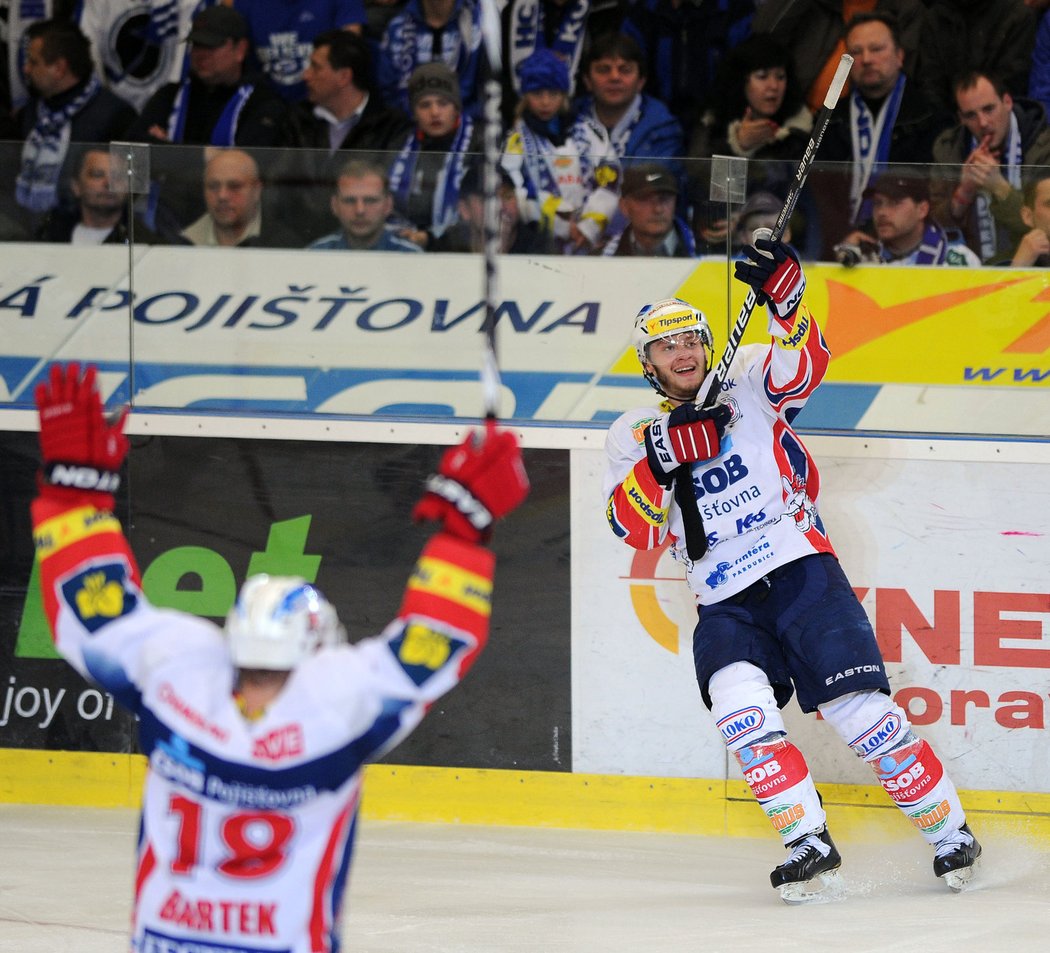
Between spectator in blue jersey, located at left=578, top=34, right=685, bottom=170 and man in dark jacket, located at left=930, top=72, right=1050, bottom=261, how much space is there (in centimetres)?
92

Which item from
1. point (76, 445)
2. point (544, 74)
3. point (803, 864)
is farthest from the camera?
point (544, 74)

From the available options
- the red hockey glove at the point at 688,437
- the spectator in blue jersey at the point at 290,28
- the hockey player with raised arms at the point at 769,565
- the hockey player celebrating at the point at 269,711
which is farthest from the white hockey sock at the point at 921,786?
the spectator in blue jersey at the point at 290,28

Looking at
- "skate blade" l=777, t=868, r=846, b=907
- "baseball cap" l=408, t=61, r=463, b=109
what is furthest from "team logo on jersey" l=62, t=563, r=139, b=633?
"baseball cap" l=408, t=61, r=463, b=109

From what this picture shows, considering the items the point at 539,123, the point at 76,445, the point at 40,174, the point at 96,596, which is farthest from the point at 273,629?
the point at 539,123

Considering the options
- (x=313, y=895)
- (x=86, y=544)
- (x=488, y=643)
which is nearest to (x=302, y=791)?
(x=313, y=895)

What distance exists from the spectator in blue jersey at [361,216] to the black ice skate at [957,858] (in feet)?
7.31

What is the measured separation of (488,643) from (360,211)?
4.36 ft

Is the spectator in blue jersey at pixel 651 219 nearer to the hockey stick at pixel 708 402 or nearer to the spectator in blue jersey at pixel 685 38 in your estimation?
the hockey stick at pixel 708 402

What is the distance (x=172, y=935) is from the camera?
212cm

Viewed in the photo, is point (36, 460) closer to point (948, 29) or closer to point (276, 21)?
point (276, 21)

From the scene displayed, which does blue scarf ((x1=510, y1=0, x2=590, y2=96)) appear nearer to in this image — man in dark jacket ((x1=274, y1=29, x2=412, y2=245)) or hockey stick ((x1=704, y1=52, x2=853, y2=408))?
man in dark jacket ((x1=274, y1=29, x2=412, y2=245))

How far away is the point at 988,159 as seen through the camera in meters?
5.18

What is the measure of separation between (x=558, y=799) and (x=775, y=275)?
170 cm

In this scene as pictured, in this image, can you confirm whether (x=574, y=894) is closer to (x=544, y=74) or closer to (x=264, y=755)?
(x=264, y=755)
